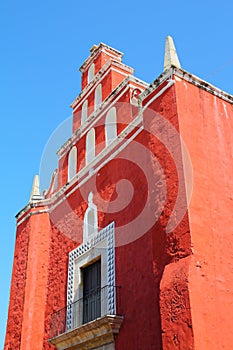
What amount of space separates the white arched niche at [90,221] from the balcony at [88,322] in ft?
3.85

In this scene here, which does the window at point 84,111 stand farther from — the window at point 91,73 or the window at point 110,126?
the window at point 110,126

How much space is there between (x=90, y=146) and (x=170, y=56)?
11.4ft

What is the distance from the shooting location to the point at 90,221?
30.8ft

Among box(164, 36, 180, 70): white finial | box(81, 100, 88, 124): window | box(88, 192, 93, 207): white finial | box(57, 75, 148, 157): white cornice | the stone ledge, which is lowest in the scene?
the stone ledge

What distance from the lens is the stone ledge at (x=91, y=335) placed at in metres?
7.39

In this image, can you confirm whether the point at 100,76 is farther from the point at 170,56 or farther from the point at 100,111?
the point at 170,56

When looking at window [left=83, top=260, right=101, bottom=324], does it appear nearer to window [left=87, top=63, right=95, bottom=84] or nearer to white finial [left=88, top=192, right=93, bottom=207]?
white finial [left=88, top=192, right=93, bottom=207]

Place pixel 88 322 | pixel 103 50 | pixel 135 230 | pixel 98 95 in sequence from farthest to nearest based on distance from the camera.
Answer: pixel 103 50 < pixel 98 95 < pixel 88 322 < pixel 135 230

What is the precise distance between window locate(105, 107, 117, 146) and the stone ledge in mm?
3870

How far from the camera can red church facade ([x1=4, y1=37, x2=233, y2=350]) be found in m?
6.10

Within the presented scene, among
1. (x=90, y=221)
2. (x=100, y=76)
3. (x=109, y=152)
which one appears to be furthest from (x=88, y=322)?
(x=100, y=76)

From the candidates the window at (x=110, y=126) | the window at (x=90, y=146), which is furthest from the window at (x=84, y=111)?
the window at (x=110, y=126)

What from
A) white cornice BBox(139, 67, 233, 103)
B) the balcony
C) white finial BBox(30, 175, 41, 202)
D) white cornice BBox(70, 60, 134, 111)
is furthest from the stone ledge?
white cornice BBox(70, 60, 134, 111)

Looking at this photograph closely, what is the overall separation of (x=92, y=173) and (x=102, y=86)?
2.80 meters
